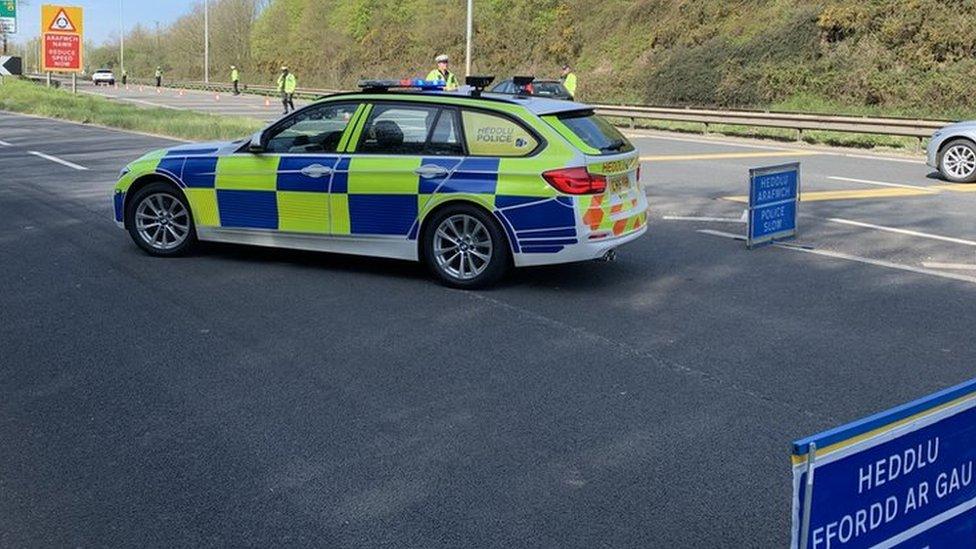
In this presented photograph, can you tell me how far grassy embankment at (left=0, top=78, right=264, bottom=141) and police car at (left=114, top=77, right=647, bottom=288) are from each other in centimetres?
1244

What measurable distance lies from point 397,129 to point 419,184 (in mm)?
584

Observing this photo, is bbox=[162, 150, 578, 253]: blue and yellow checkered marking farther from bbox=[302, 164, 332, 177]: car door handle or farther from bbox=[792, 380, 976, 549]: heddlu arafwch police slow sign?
bbox=[792, 380, 976, 549]: heddlu arafwch police slow sign

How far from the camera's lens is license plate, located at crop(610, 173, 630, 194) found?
25.7 ft

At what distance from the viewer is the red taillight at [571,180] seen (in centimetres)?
755

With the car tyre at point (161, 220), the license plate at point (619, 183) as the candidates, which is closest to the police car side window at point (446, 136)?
the license plate at point (619, 183)

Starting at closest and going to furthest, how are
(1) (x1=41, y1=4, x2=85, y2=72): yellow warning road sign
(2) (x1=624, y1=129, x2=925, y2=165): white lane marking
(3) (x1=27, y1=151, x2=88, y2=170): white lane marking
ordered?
(3) (x1=27, y1=151, x2=88, y2=170): white lane marking, (2) (x1=624, y1=129, x2=925, y2=165): white lane marking, (1) (x1=41, y1=4, x2=85, y2=72): yellow warning road sign

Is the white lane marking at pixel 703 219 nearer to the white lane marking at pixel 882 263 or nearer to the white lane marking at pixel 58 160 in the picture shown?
the white lane marking at pixel 882 263

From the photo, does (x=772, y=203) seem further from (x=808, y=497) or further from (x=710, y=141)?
(x=710, y=141)

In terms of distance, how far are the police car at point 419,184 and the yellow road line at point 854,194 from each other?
5842 mm

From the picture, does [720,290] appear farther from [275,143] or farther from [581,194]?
[275,143]

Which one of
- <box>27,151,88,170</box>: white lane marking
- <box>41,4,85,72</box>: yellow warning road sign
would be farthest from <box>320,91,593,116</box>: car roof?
<box>41,4,85,72</box>: yellow warning road sign

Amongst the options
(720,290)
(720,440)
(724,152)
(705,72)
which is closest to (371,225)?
(720,290)

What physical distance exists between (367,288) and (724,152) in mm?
14513

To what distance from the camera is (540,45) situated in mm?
48844
